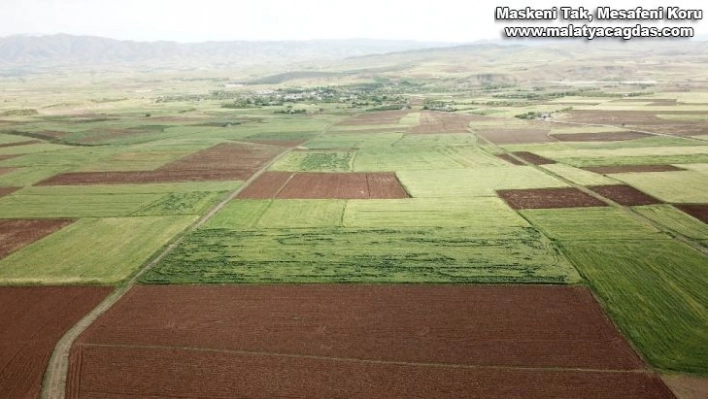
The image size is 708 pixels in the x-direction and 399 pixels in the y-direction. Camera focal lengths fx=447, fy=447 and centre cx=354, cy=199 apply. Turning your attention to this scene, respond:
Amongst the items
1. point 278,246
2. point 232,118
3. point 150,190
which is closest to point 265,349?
point 278,246

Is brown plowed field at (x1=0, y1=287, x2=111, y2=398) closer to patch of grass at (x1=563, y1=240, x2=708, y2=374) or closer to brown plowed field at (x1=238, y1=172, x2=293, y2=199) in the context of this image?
brown plowed field at (x1=238, y1=172, x2=293, y2=199)

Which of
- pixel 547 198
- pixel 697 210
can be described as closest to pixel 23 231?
pixel 547 198

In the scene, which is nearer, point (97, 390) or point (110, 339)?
point (97, 390)

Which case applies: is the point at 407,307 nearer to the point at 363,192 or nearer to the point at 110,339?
the point at 110,339

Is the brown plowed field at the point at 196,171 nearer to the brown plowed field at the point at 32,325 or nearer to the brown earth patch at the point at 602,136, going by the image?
the brown plowed field at the point at 32,325

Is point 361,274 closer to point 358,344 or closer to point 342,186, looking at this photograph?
point 358,344

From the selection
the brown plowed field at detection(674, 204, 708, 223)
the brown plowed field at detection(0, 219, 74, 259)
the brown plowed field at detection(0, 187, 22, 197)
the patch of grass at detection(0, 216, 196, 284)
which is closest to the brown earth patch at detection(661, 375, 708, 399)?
the brown plowed field at detection(674, 204, 708, 223)
